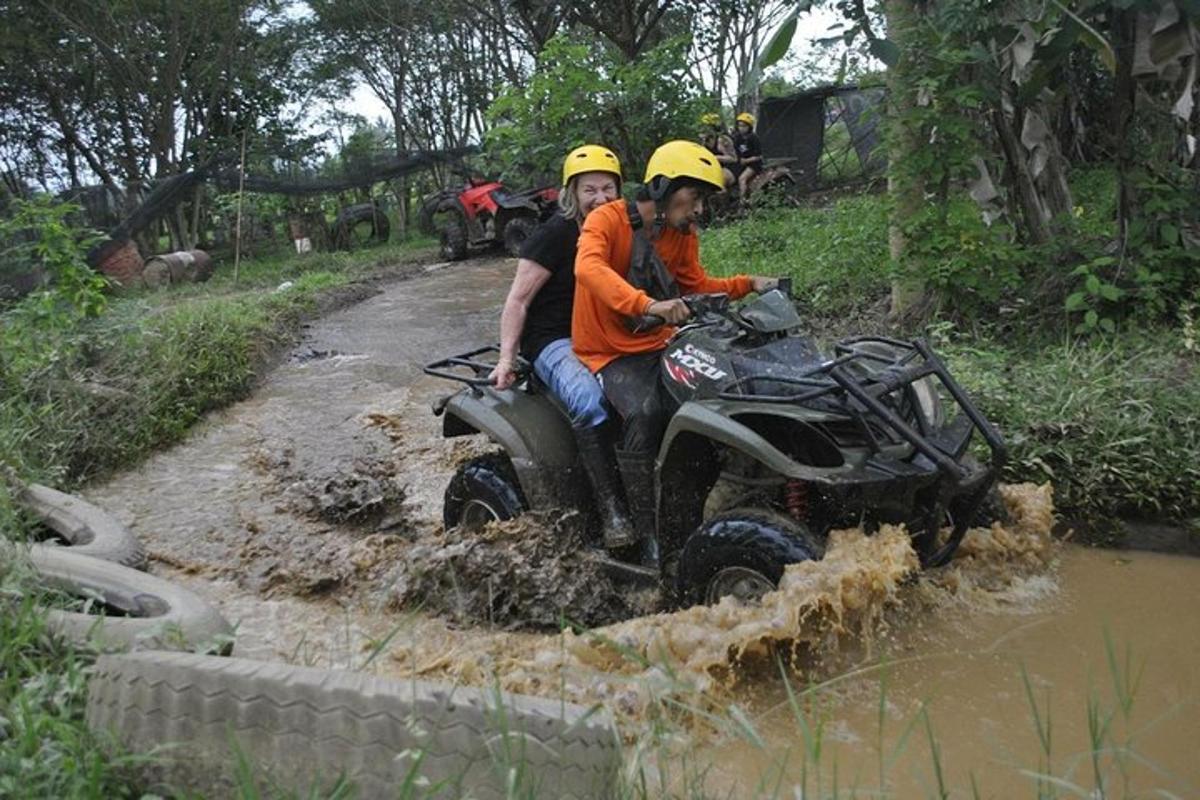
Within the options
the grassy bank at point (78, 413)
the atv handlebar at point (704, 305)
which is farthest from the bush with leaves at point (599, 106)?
the atv handlebar at point (704, 305)

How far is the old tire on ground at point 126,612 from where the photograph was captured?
10.1 feet

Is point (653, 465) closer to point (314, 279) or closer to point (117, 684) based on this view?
point (117, 684)

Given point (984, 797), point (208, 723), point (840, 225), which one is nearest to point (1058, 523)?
point (984, 797)

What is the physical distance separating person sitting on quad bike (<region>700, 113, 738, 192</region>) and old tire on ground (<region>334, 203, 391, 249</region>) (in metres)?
9.24

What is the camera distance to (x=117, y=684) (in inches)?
97.0

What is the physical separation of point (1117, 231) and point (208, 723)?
6.36 m

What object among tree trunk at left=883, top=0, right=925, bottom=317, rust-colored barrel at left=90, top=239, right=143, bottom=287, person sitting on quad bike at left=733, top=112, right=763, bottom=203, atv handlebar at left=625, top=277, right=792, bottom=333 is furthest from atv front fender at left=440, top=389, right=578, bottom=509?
rust-colored barrel at left=90, top=239, right=143, bottom=287

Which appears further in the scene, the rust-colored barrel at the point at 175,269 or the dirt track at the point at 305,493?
the rust-colored barrel at the point at 175,269

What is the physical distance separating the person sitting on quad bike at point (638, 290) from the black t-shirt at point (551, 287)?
0.94 feet

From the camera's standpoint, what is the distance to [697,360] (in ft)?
12.6

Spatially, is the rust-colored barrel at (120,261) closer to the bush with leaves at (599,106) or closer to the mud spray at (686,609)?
the bush with leaves at (599,106)

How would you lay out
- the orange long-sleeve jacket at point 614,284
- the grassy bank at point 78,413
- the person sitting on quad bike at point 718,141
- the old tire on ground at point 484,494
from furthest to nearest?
the person sitting on quad bike at point 718,141 < the old tire on ground at point 484,494 < the orange long-sleeve jacket at point 614,284 < the grassy bank at point 78,413

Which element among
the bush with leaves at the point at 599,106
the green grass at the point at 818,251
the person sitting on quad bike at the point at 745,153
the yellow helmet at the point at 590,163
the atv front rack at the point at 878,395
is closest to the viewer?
the atv front rack at the point at 878,395

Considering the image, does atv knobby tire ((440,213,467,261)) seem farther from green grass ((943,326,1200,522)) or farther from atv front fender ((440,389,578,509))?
atv front fender ((440,389,578,509))
